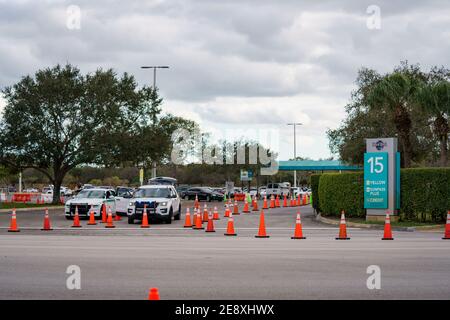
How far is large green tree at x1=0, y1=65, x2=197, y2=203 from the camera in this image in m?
50.4

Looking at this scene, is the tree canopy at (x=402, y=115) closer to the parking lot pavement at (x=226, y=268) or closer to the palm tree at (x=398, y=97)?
the palm tree at (x=398, y=97)

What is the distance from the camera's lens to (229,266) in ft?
44.3

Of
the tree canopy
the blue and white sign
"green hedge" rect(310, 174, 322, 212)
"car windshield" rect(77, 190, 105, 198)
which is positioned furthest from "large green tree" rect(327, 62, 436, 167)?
"car windshield" rect(77, 190, 105, 198)

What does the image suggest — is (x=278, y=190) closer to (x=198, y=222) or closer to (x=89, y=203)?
(x=89, y=203)

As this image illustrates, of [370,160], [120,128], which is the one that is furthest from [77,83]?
[370,160]

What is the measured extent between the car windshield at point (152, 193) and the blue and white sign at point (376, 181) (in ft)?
28.1

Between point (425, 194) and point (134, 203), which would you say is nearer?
point (425, 194)

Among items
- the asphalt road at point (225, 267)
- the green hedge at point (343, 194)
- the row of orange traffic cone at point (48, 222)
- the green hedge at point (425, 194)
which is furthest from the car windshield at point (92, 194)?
the green hedge at point (425, 194)

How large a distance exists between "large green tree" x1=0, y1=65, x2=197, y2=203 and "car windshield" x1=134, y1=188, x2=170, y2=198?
20.6 meters

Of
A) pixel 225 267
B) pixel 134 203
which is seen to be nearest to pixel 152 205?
pixel 134 203

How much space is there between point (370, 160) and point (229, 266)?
17.0 meters

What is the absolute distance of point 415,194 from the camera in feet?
92.3

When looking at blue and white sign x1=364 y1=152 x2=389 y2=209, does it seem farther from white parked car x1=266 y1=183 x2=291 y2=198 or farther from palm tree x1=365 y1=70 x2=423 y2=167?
white parked car x1=266 y1=183 x2=291 y2=198

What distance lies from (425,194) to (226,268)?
16536 mm
